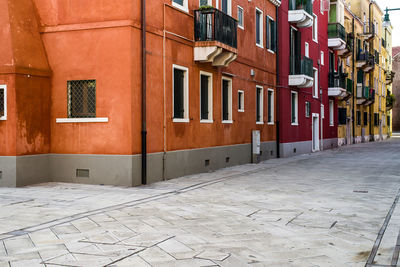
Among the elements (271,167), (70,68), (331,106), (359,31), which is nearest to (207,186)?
(70,68)

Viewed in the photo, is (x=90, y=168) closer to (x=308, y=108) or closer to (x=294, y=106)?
(x=294, y=106)

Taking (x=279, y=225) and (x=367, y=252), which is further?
(x=279, y=225)

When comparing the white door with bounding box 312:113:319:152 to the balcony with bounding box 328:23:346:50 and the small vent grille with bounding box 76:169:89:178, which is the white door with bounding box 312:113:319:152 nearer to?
the balcony with bounding box 328:23:346:50

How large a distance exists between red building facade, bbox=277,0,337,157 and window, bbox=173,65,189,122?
409 inches

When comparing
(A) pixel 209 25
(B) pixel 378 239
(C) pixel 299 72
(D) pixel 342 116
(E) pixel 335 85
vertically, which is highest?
(A) pixel 209 25

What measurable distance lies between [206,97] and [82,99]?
5.21 metres

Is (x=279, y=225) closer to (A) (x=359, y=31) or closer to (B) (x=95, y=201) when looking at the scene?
(B) (x=95, y=201)

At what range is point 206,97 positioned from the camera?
17438mm

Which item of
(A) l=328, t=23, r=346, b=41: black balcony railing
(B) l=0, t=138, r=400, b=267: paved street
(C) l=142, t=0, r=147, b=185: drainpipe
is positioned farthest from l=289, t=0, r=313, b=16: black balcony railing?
(B) l=0, t=138, r=400, b=267: paved street

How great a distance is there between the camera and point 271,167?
1909cm

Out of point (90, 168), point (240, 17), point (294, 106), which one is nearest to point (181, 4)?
point (240, 17)

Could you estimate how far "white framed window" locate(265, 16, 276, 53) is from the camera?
78.5 feet

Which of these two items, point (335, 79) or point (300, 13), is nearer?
point (300, 13)

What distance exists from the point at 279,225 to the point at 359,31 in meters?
44.2
